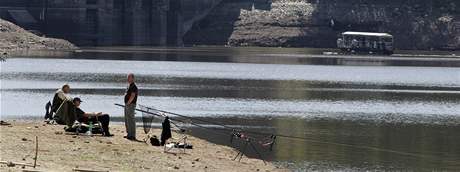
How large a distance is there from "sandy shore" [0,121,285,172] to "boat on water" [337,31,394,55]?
145530 mm

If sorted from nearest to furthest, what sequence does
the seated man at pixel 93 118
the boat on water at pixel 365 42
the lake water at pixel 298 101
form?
the seated man at pixel 93 118 < the lake water at pixel 298 101 < the boat on water at pixel 365 42

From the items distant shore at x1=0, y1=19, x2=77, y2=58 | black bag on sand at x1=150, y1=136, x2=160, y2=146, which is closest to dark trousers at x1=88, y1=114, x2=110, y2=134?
black bag on sand at x1=150, y1=136, x2=160, y2=146

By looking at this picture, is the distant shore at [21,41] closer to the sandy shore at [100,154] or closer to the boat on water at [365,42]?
the boat on water at [365,42]

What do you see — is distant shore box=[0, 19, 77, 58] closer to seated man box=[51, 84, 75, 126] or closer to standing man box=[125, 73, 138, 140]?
seated man box=[51, 84, 75, 126]

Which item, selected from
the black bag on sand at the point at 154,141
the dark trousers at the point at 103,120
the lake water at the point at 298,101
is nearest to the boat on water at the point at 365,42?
the lake water at the point at 298,101

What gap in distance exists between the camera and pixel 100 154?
3609 centimetres

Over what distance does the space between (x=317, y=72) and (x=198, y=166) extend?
7970cm

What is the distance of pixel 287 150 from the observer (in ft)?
148

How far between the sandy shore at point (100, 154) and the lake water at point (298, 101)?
2441 mm

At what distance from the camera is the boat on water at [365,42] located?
188m

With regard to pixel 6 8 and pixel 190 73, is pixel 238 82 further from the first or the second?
pixel 6 8

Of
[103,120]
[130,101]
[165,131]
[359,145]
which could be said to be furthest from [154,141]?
[359,145]

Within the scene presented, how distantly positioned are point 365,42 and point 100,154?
15498 cm

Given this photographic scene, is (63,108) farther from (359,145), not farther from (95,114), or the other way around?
(359,145)
